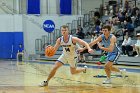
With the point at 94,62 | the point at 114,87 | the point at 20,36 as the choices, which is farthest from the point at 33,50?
A: the point at 114,87

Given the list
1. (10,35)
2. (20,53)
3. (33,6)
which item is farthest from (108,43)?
(33,6)

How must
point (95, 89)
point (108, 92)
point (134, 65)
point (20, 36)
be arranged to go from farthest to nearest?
point (20, 36), point (134, 65), point (95, 89), point (108, 92)

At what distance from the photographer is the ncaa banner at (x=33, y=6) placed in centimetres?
3631

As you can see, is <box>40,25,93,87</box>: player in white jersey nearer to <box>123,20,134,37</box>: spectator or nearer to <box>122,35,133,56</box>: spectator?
<box>122,35,133,56</box>: spectator

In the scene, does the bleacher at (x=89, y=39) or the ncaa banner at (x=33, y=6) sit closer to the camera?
the bleacher at (x=89, y=39)

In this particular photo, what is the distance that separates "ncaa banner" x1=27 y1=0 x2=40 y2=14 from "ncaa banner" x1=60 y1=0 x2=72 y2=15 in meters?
2.38

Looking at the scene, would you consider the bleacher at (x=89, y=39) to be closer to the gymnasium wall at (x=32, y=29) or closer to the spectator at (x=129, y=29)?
the spectator at (x=129, y=29)

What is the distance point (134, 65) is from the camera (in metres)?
21.8

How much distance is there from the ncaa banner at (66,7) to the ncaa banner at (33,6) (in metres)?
2.38

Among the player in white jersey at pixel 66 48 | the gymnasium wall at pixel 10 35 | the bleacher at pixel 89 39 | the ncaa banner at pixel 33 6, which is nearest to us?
the player in white jersey at pixel 66 48

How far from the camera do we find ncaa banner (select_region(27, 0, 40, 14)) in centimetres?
3631

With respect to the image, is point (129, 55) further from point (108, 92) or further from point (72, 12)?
point (72, 12)

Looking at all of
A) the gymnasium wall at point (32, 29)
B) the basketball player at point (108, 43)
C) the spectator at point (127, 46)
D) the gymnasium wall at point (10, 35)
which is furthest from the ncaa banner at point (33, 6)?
the basketball player at point (108, 43)

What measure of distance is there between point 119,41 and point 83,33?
6.04 metres
